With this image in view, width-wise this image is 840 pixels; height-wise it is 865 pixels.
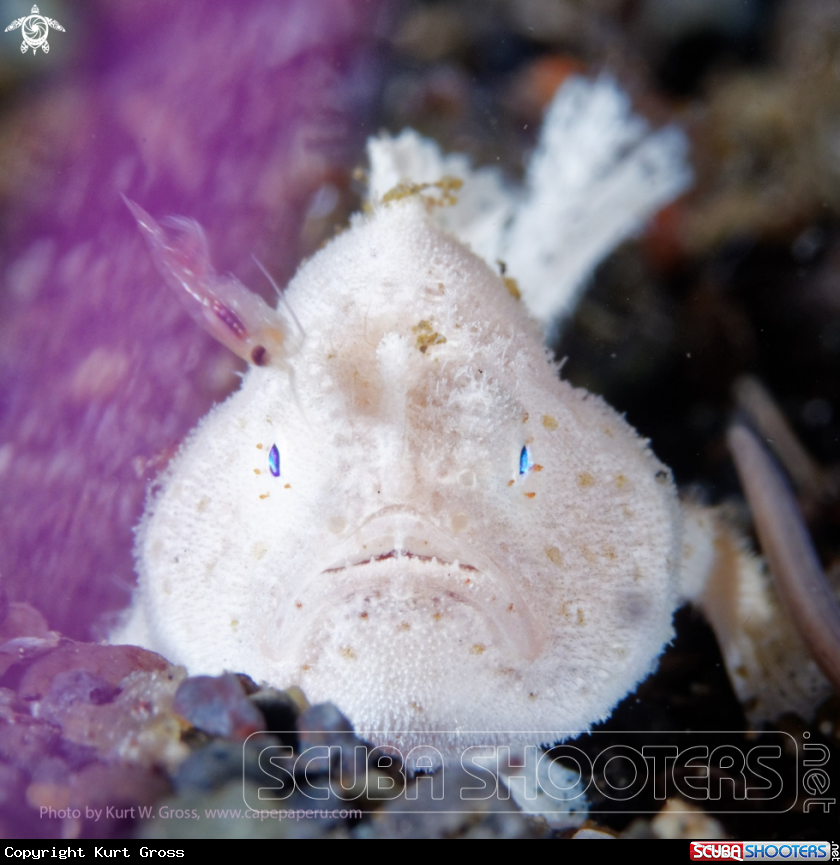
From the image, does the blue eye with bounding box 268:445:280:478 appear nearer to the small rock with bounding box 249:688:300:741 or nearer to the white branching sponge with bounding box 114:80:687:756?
the white branching sponge with bounding box 114:80:687:756

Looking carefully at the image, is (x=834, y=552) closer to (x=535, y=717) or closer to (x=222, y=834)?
(x=535, y=717)

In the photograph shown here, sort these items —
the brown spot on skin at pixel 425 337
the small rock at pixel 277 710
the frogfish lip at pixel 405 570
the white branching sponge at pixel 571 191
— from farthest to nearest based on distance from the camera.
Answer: the white branching sponge at pixel 571 191 < the brown spot on skin at pixel 425 337 < the frogfish lip at pixel 405 570 < the small rock at pixel 277 710

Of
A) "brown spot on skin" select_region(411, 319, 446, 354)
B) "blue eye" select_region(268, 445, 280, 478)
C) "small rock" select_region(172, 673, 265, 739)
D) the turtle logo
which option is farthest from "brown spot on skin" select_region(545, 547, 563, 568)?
the turtle logo

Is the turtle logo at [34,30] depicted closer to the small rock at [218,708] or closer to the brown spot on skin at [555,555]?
the small rock at [218,708]

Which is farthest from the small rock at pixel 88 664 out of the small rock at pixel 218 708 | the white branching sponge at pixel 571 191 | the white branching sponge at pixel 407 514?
the white branching sponge at pixel 571 191

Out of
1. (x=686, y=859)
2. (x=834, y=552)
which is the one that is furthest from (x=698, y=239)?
(x=686, y=859)
